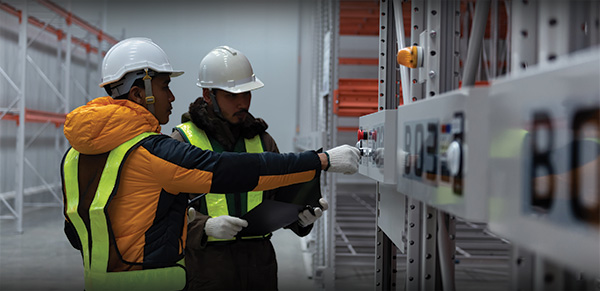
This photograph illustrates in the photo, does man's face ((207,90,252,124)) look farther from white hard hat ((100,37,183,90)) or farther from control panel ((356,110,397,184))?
control panel ((356,110,397,184))

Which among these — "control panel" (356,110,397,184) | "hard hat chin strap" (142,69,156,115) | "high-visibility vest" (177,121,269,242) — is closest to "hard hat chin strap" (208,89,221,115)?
"high-visibility vest" (177,121,269,242)

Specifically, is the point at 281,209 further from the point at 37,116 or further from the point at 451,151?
the point at 37,116

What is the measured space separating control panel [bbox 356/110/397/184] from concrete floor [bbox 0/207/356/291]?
3198 mm

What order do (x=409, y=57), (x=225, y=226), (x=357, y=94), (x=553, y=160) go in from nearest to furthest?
(x=553, y=160) < (x=409, y=57) < (x=225, y=226) < (x=357, y=94)

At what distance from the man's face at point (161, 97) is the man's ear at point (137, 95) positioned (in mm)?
49

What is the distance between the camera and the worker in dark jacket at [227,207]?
261 centimetres

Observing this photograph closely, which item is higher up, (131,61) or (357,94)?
(357,94)

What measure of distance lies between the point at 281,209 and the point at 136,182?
90 centimetres

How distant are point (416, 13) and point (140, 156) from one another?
1107mm

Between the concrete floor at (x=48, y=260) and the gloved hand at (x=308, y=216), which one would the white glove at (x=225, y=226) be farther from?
the concrete floor at (x=48, y=260)

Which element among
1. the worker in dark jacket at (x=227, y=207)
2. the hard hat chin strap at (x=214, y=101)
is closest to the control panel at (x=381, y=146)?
the worker in dark jacket at (x=227, y=207)

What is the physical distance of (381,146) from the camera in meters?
1.65

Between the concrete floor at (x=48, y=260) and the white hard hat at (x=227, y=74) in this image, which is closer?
the white hard hat at (x=227, y=74)

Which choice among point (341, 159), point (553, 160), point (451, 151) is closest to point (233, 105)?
point (341, 159)
